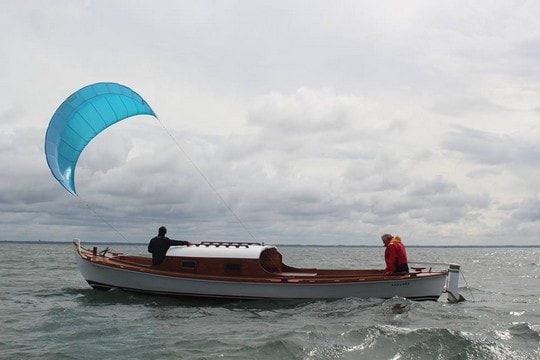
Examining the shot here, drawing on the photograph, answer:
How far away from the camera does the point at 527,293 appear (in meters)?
27.9

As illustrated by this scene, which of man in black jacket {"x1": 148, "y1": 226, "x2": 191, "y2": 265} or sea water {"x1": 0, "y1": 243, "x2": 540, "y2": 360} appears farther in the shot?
man in black jacket {"x1": 148, "y1": 226, "x2": 191, "y2": 265}

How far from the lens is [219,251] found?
63.9ft

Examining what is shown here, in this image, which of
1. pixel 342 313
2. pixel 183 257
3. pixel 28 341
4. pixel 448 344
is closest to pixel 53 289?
pixel 183 257

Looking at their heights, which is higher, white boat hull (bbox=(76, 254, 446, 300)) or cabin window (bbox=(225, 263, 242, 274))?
cabin window (bbox=(225, 263, 242, 274))

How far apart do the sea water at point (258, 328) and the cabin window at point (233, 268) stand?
3.45ft

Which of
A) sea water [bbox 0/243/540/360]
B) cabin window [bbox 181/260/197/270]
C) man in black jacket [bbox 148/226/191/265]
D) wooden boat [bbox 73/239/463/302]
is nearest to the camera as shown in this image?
sea water [bbox 0/243/540/360]

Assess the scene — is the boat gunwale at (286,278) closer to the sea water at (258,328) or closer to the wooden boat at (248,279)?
the wooden boat at (248,279)

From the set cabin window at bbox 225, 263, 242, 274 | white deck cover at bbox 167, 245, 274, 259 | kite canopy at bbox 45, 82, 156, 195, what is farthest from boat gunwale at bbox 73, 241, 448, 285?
kite canopy at bbox 45, 82, 156, 195

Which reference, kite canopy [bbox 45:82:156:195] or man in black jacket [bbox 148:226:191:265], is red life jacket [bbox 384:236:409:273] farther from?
kite canopy [bbox 45:82:156:195]

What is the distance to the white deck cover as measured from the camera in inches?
757

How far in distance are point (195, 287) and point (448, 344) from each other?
9167 mm

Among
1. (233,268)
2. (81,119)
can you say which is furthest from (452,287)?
(81,119)

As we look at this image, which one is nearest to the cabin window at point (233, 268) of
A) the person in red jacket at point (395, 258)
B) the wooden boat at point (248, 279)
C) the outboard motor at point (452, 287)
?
the wooden boat at point (248, 279)

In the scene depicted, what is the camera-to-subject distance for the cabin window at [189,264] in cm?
1939
